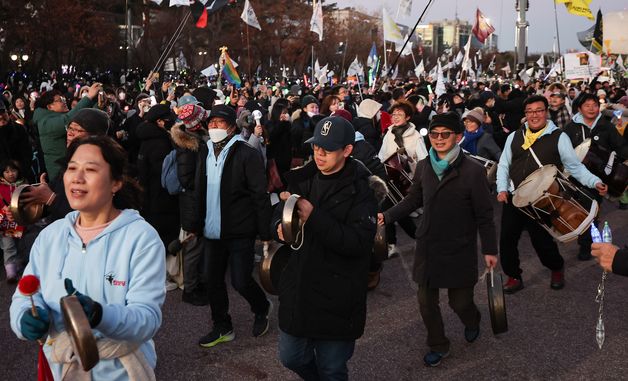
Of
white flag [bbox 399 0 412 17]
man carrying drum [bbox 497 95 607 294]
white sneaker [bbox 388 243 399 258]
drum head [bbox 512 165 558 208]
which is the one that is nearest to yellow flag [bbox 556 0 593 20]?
white flag [bbox 399 0 412 17]

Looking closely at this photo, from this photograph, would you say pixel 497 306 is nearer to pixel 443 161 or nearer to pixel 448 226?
pixel 448 226

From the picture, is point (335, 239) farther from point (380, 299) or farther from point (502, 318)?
point (380, 299)

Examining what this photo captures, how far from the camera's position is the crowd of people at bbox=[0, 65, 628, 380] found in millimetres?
2305

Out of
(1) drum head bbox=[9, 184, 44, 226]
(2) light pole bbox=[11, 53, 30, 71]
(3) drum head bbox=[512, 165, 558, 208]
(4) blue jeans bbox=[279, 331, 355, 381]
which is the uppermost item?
(2) light pole bbox=[11, 53, 30, 71]

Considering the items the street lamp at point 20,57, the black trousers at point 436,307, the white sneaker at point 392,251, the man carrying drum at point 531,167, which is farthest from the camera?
the street lamp at point 20,57

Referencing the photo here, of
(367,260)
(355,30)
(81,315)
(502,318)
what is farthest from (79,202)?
(355,30)

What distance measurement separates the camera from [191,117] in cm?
544

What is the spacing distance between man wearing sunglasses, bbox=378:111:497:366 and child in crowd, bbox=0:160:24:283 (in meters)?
4.09

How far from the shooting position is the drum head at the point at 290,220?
2.70 metres

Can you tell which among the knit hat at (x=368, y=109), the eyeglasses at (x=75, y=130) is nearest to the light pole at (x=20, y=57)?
the knit hat at (x=368, y=109)

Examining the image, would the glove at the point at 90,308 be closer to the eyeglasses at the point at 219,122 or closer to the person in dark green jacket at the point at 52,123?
the eyeglasses at the point at 219,122

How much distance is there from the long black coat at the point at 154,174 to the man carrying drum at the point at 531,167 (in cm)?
310

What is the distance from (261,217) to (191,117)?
1.20 metres

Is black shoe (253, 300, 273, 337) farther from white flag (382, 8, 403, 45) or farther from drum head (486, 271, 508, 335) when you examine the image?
white flag (382, 8, 403, 45)
